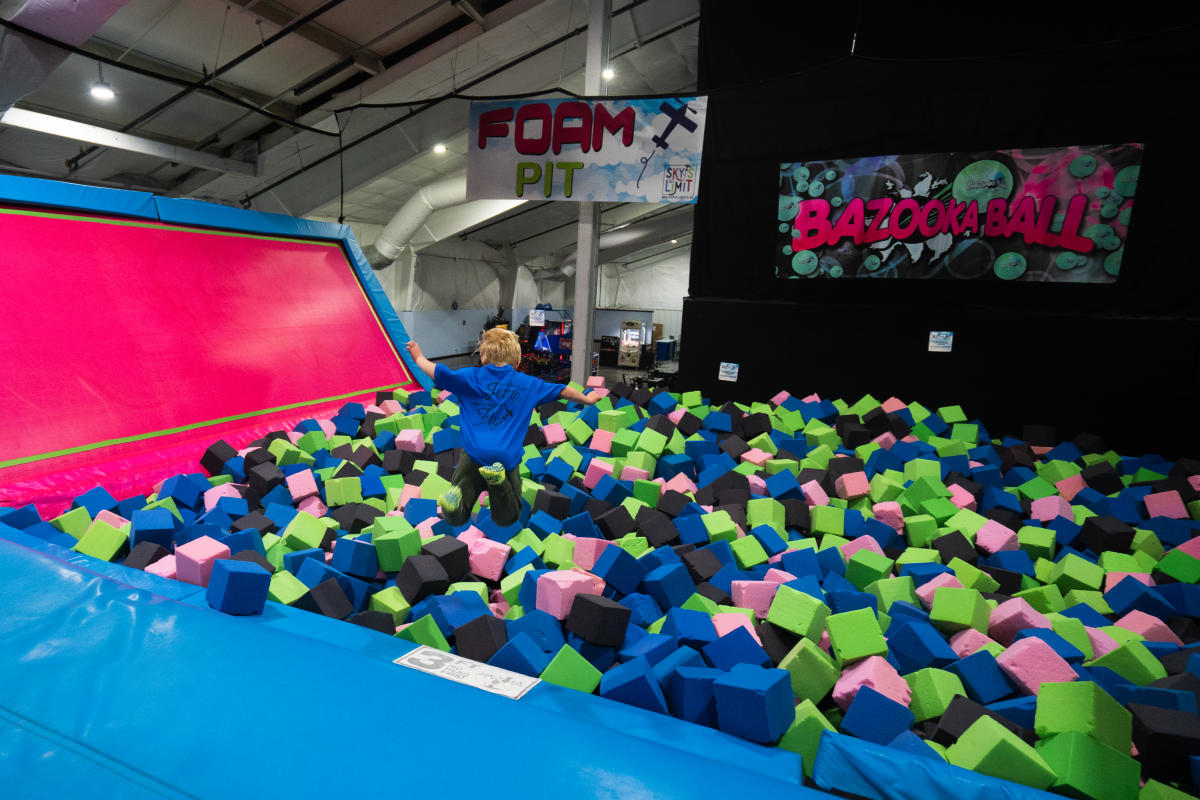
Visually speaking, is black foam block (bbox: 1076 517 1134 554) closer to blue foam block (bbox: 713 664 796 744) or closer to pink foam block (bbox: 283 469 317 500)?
blue foam block (bbox: 713 664 796 744)

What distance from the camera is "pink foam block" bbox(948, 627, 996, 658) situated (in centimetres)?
189

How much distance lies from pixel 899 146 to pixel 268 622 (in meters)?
4.93

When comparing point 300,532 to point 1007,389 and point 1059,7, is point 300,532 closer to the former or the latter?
point 1007,389

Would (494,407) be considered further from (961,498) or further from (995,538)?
(961,498)

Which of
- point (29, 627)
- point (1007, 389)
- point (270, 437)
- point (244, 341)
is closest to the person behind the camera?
point (29, 627)

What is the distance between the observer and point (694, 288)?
5.52 metres

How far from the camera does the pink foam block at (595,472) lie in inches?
127

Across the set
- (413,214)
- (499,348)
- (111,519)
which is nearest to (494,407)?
(499,348)

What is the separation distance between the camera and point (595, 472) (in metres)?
3.26

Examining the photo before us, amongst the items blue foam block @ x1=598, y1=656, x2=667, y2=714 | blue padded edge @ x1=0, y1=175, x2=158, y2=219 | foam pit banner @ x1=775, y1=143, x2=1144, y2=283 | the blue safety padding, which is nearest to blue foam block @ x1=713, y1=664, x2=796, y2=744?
the blue safety padding

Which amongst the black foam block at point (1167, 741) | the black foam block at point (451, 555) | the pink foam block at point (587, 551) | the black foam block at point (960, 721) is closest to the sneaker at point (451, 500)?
the black foam block at point (451, 555)

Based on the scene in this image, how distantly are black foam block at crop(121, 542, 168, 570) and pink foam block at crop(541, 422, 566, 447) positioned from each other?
6.76ft

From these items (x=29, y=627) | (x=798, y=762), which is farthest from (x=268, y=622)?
(x=798, y=762)

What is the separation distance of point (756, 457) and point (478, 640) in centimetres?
228
